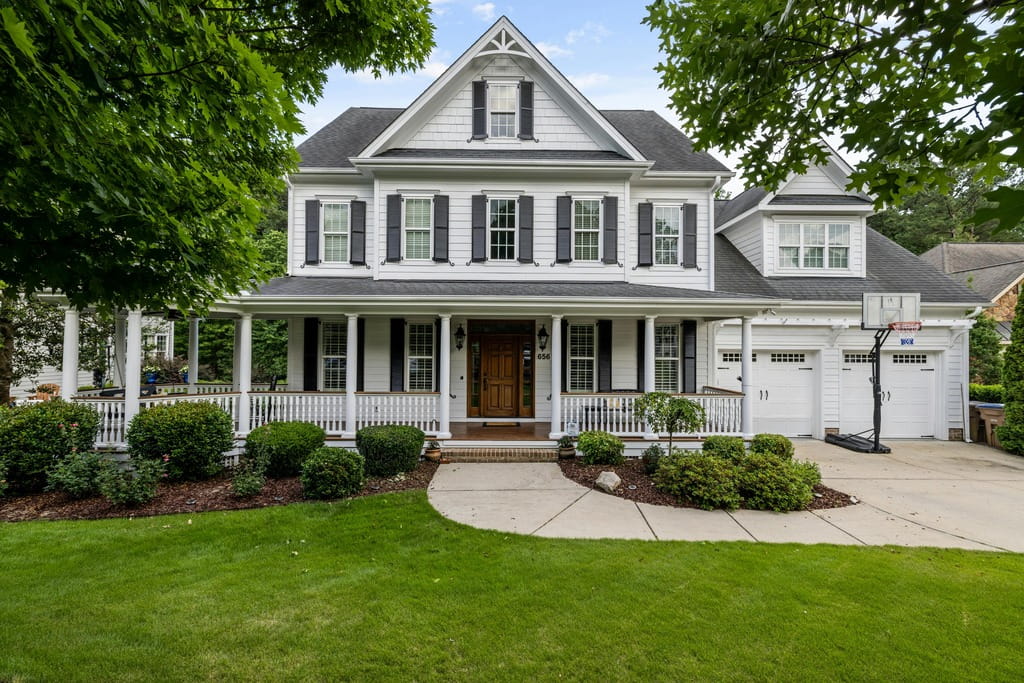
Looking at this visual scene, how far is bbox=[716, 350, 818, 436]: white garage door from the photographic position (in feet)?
36.2

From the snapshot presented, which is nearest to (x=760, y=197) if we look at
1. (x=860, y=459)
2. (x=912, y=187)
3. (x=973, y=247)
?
(x=860, y=459)

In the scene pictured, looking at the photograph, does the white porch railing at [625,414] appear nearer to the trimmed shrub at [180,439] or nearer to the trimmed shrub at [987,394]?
the trimmed shrub at [180,439]

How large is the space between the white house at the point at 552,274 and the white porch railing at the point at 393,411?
0.06m

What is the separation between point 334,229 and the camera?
10383 mm

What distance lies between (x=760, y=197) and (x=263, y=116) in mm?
11859

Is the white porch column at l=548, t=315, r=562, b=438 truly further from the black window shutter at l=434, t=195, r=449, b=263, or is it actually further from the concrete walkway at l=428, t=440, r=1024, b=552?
the black window shutter at l=434, t=195, r=449, b=263

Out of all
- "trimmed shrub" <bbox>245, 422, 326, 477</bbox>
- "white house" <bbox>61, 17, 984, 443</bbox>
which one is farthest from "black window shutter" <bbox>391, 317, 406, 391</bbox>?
"trimmed shrub" <bbox>245, 422, 326, 477</bbox>

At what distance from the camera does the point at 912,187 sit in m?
2.90

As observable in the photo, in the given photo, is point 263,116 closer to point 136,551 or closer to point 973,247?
point 136,551

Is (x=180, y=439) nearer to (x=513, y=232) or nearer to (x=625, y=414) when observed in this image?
(x=513, y=232)

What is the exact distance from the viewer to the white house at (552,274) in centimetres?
971

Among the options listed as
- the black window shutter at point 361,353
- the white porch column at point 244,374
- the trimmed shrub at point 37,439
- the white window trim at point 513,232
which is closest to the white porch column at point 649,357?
the white window trim at point 513,232

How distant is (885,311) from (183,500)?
13.8 m

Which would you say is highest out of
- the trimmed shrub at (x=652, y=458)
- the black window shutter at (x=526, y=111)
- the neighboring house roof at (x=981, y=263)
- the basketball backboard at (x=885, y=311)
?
the black window shutter at (x=526, y=111)
